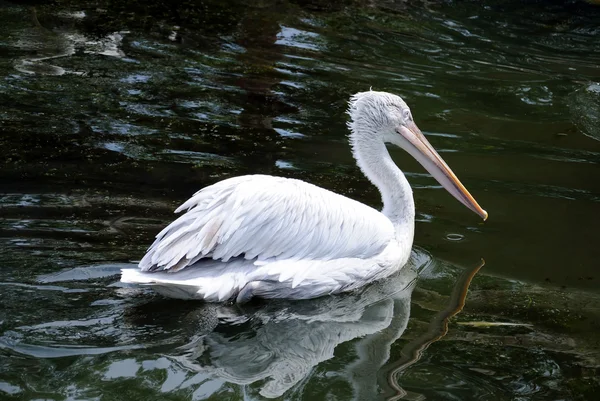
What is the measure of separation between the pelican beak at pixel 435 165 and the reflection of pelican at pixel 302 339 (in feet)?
2.29

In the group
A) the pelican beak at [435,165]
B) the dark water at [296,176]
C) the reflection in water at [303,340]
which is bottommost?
the reflection in water at [303,340]

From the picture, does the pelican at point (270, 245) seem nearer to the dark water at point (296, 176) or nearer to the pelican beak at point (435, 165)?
the dark water at point (296, 176)

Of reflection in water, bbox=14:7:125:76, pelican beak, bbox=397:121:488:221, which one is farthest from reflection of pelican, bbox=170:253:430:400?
reflection in water, bbox=14:7:125:76

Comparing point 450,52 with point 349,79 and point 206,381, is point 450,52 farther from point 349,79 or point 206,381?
point 206,381

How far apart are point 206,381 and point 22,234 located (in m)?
1.62

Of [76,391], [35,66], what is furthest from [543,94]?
[76,391]

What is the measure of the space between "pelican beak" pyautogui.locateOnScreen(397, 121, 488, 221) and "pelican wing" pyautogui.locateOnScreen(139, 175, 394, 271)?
0.64 m

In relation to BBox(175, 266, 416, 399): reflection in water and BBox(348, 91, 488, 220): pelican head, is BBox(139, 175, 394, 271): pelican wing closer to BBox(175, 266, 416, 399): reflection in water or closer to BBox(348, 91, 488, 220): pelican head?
BBox(175, 266, 416, 399): reflection in water

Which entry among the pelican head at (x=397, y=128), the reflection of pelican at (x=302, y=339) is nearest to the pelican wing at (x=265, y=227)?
the reflection of pelican at (x=302, y=339)

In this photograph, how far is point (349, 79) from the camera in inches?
307

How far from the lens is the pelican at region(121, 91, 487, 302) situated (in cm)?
393

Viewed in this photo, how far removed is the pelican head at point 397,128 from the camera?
15.8 feet

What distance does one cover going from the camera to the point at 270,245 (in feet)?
13.6

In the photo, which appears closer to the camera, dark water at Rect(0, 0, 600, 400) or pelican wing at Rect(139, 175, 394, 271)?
dark water at Rect(0, 0, 600, 400)
